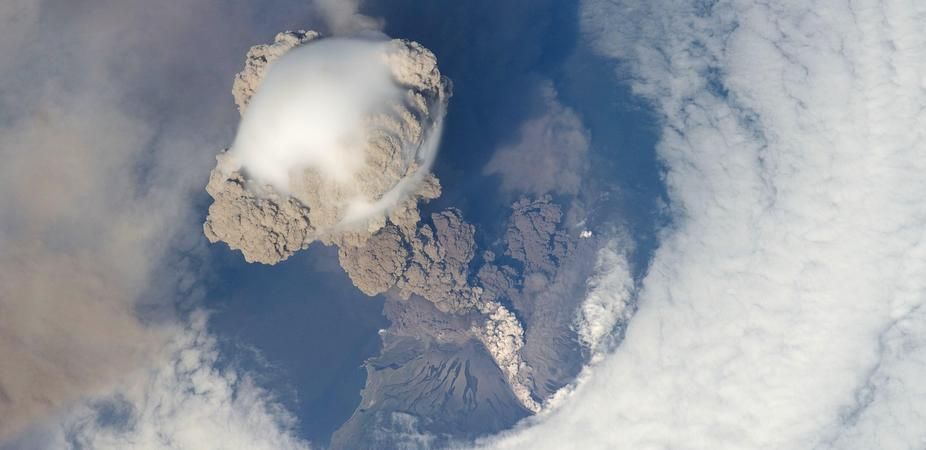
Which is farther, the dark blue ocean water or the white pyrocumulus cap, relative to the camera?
the dark blue ocean water

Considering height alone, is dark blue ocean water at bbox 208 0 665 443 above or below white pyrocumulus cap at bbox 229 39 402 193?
below

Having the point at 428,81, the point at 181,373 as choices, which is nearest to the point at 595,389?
the point at 428,81

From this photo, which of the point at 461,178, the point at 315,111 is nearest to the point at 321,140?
the point at 315,111

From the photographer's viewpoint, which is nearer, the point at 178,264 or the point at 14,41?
the point at 14,41

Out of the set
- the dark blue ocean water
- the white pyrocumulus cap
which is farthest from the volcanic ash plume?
the dark blue ocean water

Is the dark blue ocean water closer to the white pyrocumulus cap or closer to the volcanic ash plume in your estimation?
the volcanic ash plume

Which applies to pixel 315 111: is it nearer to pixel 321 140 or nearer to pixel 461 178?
pixel 321 140

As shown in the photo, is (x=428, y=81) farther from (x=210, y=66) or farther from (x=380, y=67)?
(x=210, y=66)

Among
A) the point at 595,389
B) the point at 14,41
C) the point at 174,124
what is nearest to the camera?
the point at 14,41
